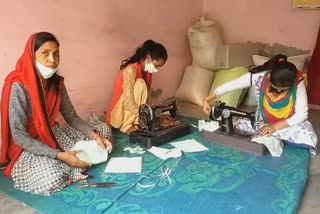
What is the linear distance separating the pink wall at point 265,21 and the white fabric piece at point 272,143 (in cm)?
201

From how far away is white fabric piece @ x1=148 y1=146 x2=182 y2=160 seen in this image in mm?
2424

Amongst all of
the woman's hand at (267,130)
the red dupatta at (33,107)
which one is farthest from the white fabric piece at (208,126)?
the red dupatta at (33,107)

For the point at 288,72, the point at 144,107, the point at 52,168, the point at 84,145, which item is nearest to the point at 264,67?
the point at 288,72

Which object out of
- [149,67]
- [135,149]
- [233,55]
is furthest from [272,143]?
[233,55]

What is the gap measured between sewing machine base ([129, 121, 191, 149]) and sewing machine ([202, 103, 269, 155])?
0.75 ft

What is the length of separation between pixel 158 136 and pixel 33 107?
100 centimetres

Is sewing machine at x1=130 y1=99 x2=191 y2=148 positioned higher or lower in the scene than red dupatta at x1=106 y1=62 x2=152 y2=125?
lower

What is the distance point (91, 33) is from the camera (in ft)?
9.80

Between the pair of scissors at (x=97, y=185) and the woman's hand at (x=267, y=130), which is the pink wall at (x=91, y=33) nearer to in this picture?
the pair of scissors at (x=97, y=185)

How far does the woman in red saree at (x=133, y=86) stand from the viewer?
9.18ft

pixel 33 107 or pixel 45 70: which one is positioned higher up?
Result: pixel 45 70

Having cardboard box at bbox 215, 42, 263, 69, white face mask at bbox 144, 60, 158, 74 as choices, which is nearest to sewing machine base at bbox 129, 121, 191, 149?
white face mask at bbox 144, 60, 158, 74

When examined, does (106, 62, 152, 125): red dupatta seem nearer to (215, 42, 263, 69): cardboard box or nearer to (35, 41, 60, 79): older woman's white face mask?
(35, 41, 60, 79): older woman's white face mask

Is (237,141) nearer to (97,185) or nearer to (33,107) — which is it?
(97,185)
